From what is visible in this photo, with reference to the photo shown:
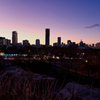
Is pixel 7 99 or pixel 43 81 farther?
pixel 43 81

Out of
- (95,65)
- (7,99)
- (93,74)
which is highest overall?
(7,99)

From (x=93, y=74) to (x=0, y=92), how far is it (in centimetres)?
2818

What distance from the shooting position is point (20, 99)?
3008mm

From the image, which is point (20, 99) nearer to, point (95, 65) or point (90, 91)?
point (90, 91)

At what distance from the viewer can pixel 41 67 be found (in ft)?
50.6

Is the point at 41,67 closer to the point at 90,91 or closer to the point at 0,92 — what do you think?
the point at 90,91

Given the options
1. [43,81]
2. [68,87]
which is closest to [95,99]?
[68,87]

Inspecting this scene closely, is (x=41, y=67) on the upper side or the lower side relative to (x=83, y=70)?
upper

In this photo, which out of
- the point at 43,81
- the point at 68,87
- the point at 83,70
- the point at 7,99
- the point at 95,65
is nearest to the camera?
the point at 7,99

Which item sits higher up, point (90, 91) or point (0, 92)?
point (0, 92)

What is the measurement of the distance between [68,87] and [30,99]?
3.07 metres

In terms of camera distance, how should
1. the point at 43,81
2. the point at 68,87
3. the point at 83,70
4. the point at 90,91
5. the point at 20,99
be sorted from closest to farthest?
the point at 20,99 < the point at 90,91 < the point at 68,87 < the point at 43,81 < the point at 83,70

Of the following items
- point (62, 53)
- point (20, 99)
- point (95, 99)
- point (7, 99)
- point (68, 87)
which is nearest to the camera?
point (20, 99)

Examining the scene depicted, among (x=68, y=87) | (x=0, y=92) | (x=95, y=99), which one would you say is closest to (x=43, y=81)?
(x=68, y=87)
